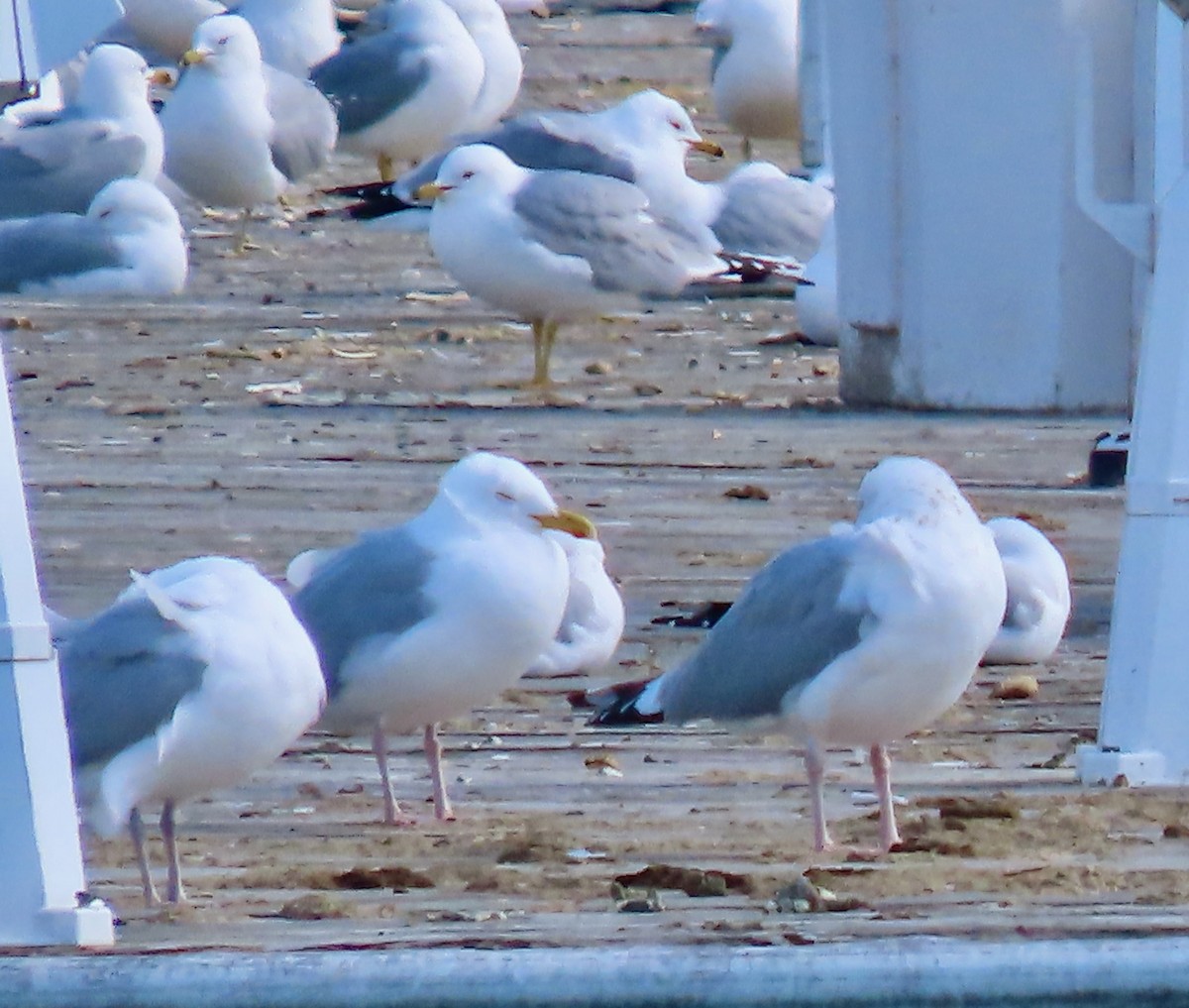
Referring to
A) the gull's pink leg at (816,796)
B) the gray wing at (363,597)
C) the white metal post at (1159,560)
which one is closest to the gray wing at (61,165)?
the gray wing at (363,597)

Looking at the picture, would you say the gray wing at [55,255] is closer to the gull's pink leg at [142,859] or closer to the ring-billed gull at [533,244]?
the ring-billed gull at [533,244]

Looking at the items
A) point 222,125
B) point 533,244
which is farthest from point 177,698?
point 222,125

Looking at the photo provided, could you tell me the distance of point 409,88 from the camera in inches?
611

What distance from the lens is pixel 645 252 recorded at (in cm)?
1089

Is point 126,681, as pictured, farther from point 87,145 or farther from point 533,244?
point 87,145

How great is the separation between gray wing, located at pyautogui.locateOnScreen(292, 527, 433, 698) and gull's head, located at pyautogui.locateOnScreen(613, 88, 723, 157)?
738 cm

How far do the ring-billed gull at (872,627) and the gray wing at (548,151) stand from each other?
672 centimetres

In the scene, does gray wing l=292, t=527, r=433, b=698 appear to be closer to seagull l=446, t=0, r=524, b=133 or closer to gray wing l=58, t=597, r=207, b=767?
gray wing l=58, t=597, r=207, b=767

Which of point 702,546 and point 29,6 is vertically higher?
point 29,6

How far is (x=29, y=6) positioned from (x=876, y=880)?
1.72m

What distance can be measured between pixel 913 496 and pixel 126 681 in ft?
4.65

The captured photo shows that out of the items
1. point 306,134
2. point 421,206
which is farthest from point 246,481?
point 306,134

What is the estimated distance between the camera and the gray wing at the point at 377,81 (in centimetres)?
1555

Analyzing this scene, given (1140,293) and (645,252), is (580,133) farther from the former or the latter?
(1140,293)
